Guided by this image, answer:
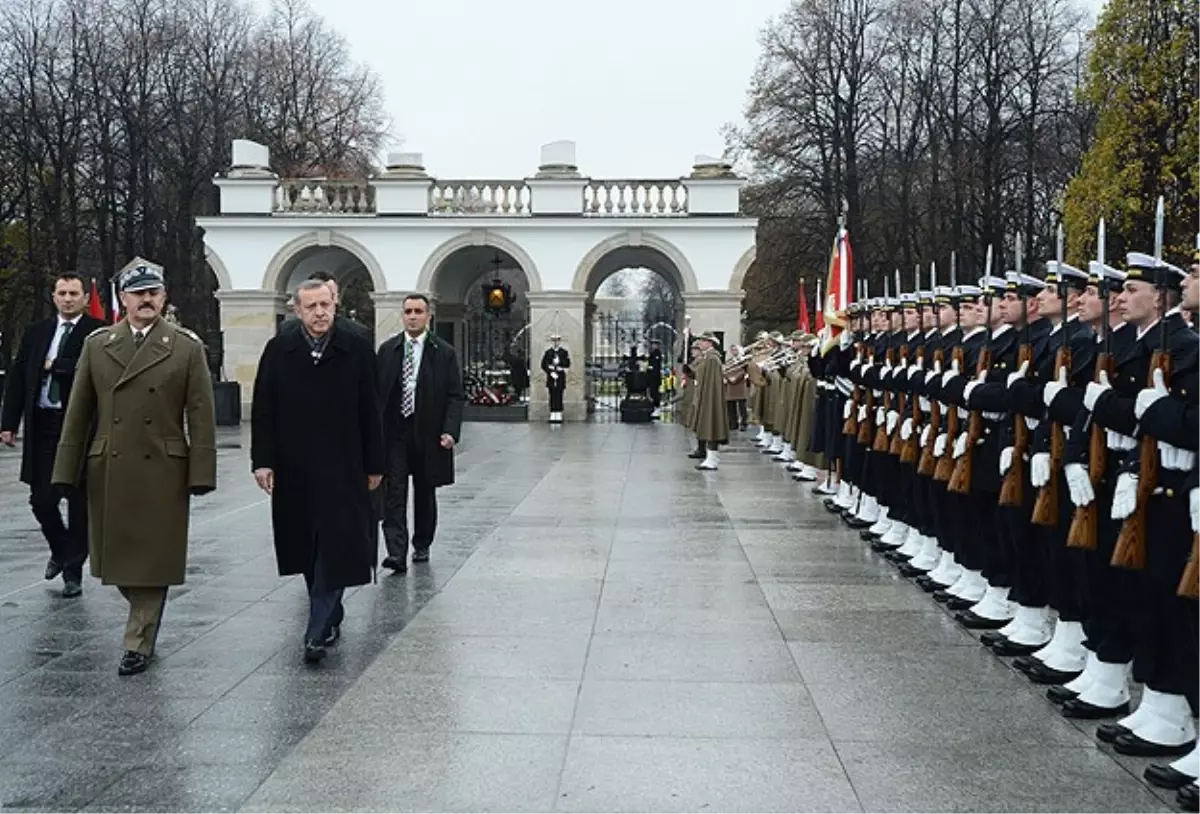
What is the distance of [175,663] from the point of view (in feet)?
21.9

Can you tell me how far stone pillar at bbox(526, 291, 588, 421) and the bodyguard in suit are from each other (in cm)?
2177

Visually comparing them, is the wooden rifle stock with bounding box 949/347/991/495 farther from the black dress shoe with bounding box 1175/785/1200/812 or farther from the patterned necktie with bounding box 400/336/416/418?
the patterned necktie with bounding box 400/336/416/418

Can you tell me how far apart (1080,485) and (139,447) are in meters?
4.44

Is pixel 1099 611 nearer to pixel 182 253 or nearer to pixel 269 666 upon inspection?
pixel 269 666

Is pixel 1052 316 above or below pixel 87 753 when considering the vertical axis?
above

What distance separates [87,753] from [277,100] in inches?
1803

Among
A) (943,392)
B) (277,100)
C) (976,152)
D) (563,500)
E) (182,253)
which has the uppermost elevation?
(277,100)

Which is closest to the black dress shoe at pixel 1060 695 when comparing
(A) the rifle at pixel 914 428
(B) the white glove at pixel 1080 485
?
(B) the white glove at pixel 1080 485

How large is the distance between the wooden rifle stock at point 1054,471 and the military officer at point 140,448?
13.2 feet

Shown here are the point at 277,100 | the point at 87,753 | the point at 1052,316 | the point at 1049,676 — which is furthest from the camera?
the point at 277,100

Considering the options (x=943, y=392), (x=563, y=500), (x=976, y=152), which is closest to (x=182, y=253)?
(x=976, y=152)

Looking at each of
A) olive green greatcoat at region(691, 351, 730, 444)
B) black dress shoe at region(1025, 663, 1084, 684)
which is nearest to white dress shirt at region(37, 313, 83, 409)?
black dress shoe at region(1025, 663, 1084, 684)

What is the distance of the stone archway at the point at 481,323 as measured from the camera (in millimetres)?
30641

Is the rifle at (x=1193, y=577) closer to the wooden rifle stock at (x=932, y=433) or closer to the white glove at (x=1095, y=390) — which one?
the white glove at (x=1095, y=390)
